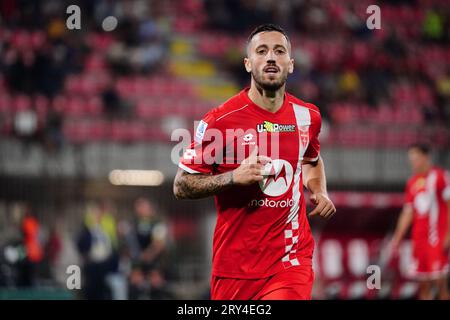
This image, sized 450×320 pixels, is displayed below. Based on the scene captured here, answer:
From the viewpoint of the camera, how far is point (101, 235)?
14055 mm

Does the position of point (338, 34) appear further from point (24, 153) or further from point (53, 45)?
point (24, 153)

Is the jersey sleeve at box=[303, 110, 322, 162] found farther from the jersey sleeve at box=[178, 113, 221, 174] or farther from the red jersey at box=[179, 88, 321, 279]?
the jersey sleeve at box=[178, 113, 221, 174]

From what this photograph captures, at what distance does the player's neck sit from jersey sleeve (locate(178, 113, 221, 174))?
367 mm

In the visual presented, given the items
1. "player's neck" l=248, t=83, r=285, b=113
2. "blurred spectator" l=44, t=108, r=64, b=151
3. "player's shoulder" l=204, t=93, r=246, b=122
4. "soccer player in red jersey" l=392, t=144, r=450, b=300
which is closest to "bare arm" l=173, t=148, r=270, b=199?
"player's shoulder" l=204, t=93, r=246, b=122

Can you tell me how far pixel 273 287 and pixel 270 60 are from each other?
1450 millimetres

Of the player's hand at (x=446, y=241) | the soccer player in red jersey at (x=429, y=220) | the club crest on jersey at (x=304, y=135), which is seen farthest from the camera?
the soccer player in red jersey at (x=429, y=220)

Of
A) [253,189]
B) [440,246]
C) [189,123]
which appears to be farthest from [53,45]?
[253,189]

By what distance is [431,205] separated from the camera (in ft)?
35.3

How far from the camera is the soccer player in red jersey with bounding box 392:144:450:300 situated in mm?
10711

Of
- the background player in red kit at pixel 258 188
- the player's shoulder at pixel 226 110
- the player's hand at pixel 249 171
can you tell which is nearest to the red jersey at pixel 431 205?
the background player in red kit at pixel 258 188

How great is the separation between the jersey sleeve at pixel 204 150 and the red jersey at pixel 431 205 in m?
6.00

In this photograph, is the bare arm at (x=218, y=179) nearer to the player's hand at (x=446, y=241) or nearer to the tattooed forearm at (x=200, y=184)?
the tattooed forearm at (x=200, y=184)

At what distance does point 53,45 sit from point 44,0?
174 centimetres

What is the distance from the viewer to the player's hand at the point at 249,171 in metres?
5.00
